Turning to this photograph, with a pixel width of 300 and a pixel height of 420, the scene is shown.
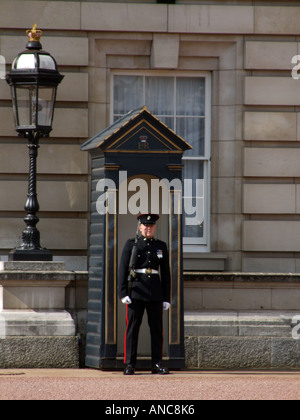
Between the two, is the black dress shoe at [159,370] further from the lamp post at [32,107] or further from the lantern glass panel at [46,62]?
the lantern glass panel at [46,62]

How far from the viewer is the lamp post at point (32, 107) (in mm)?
12930

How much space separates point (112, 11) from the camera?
14.4m

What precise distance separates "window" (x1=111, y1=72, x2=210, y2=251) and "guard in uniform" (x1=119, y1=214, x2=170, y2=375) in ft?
7.21

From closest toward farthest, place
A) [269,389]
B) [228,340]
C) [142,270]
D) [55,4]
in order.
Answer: [269,389]
[142,270]
[228,340]
[55,4]

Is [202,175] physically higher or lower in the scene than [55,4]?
lower

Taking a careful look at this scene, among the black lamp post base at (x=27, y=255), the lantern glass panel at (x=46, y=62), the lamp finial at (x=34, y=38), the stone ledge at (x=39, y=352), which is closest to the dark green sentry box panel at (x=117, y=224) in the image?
the stone ledge at (x=39, y=352)

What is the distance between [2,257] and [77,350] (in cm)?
184

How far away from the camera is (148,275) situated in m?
12.3

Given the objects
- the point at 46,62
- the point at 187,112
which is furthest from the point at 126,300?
the point at 187,112

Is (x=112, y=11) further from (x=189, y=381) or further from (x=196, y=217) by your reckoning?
(x=189, y=381)

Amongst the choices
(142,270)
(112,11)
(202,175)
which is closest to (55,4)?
(112,11)

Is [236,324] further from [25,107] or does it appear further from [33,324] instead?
[25,107]

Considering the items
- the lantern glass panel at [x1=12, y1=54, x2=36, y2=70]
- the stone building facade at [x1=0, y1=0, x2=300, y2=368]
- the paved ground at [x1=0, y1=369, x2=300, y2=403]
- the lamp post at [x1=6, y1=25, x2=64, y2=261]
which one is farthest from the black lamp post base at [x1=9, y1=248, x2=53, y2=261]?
the lantern glass panel at [x1=12, y1=54, x2=36, y2=70]

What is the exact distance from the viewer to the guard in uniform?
12281 mm
